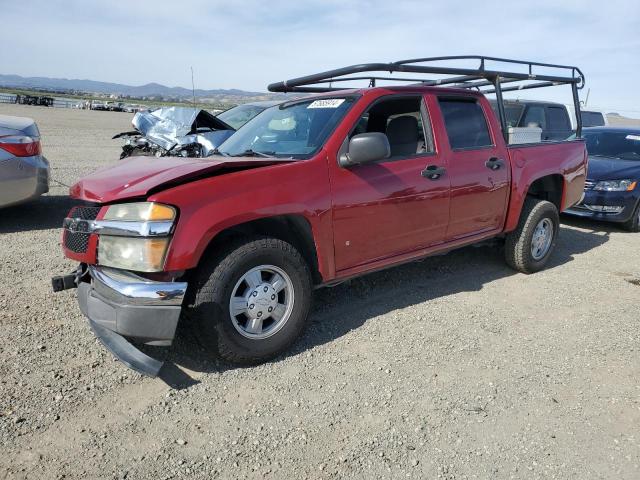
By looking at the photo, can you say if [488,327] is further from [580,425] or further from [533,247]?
[533,247]

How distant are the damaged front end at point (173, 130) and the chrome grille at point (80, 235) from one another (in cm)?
404

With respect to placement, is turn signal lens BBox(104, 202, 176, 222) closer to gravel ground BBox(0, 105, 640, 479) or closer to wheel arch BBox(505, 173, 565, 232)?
gravel ground BBox(0, 105, 640, 479)

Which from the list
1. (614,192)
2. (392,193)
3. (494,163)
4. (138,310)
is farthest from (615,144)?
(138,310)

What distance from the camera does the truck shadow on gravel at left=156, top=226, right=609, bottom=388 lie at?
11.0ft

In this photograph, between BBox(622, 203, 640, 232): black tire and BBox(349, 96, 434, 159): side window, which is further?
BBox(622, 203, 640, 232): black tire

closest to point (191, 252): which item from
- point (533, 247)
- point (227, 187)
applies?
point (227, 187)

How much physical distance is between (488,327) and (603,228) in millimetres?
5214

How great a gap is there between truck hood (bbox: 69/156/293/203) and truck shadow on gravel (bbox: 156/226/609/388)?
1143 millimetres

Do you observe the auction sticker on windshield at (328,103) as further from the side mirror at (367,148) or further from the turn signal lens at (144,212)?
the turn signal lens at (144,212)

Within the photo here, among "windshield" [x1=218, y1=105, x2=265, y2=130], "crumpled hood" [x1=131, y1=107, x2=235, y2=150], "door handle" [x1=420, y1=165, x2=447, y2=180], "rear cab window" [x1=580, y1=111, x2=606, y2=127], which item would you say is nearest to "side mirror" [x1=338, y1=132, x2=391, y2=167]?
"door handle" [x1=420, y1=165, x2=447, y2=180]

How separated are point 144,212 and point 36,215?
486 centimetres

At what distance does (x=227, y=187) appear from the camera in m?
3.02

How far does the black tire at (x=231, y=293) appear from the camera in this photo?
9.85 ft

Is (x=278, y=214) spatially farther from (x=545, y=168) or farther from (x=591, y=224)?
(x=591, y=224)
